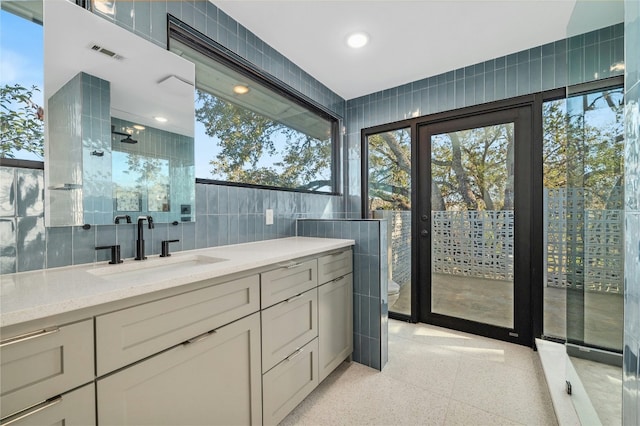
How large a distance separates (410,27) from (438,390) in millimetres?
2531

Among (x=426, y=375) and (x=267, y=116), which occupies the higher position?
(x=267, y=116)

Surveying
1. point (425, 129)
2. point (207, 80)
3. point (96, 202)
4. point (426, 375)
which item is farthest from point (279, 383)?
point (425, 129)

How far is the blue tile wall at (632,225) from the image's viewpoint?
81 cm

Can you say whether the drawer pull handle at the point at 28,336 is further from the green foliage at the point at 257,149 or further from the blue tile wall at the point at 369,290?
the blue tile wall at the point at 369,290

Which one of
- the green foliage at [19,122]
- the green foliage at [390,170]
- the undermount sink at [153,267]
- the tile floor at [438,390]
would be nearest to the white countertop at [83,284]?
the undermount sink at [153,267]

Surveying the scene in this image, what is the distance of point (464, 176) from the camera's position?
257 centimetres

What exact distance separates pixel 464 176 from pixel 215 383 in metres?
2.56

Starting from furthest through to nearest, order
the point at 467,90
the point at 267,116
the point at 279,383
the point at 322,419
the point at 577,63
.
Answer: the point at 467,90, the point at 267,116, the point at 577,63, the point at 322,419, the point at 279,383

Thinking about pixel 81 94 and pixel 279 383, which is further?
pixel 279 383

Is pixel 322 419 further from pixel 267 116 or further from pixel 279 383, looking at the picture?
pixel 267 116

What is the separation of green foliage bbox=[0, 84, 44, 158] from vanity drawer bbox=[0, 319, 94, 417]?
2.64 ft

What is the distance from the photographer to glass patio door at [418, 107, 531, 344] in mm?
2330

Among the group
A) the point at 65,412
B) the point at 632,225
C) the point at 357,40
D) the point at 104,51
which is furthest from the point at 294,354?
the point at 357,40

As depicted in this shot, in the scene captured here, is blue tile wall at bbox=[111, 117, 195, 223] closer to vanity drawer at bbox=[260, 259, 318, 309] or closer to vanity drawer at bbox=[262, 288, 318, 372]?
vanity drawer at bbox=[260, 259, 318, 309]
